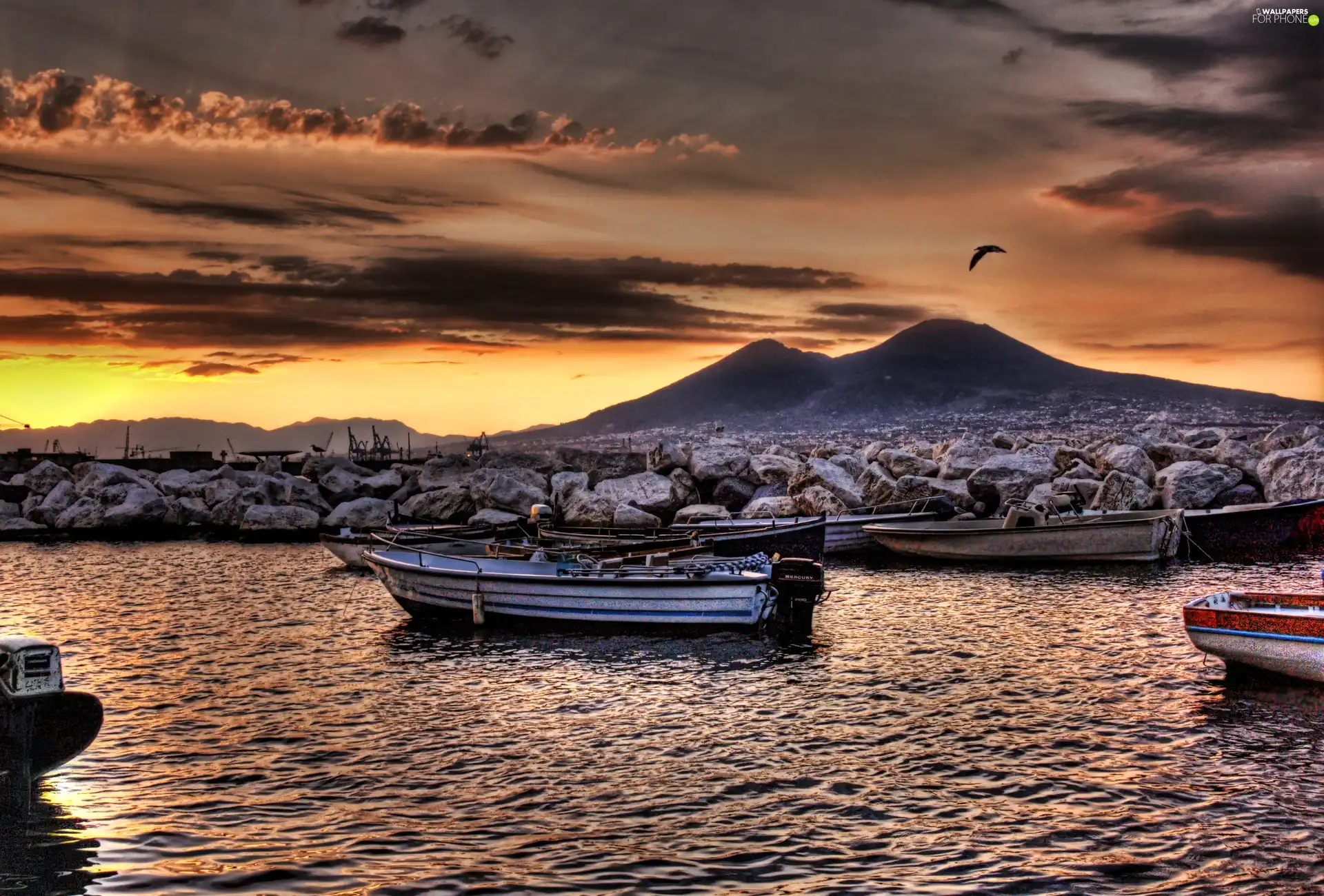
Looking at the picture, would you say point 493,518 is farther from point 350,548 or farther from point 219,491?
point 219,491

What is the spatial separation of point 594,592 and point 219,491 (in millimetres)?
41859

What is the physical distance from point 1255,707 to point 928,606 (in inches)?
438

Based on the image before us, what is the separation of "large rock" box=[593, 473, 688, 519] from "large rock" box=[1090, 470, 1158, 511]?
1564cm

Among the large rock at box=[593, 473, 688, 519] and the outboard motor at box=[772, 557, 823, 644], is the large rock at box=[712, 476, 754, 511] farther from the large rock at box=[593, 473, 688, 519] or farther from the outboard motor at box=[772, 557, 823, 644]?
the outboard motor at box=[772, 557, 823, 644]

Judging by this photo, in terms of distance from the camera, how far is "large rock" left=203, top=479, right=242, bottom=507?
187 feet

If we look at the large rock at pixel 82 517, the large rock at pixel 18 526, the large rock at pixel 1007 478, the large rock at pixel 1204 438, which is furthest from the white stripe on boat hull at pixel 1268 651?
the large rock at pixel 18 526

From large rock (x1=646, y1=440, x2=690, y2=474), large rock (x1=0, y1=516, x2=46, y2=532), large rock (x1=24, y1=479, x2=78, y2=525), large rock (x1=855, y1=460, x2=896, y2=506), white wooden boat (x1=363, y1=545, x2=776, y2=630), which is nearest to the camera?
white wooden boat (x1=363, y1=545, x2=776, y2=630)

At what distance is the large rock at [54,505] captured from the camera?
54.9m

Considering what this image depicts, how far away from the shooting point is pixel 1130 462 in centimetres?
4569

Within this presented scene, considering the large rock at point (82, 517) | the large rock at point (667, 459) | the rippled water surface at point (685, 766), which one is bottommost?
the rippled water surface at point (685, 766)

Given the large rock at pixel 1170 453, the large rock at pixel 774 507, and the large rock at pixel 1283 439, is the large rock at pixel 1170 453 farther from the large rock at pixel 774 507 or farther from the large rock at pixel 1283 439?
the large rock at pixel 774 507

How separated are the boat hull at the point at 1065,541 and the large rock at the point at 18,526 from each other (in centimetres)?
4486

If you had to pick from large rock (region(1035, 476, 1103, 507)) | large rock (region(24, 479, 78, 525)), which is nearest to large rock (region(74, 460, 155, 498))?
large rock (region(24, 479, 78, 525))

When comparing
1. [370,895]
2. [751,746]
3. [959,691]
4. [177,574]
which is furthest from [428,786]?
[177,574]
